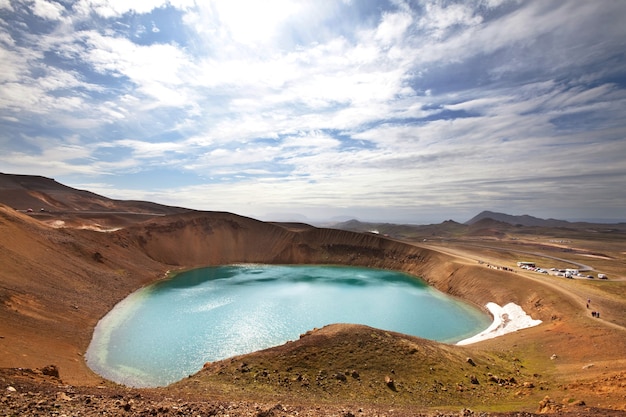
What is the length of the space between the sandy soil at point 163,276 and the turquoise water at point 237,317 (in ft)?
8.65

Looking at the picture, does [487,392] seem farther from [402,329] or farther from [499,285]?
[499,285]

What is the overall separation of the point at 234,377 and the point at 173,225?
70179 mm

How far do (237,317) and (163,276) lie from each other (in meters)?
31.1

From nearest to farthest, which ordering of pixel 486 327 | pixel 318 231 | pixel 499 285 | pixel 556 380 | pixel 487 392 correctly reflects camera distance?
1. pixel 487 392
2. pixel 556 380
3. pixel 486 327
4. pixel 499 285
5. pixel 318 231

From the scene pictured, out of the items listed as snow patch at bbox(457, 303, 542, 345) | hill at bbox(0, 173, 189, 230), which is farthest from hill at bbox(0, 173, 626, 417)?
hill at bbox(0, 173, 189, 230)

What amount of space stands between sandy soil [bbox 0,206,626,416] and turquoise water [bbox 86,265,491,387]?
264 cm

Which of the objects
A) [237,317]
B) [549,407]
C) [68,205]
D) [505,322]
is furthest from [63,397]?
[68,205]

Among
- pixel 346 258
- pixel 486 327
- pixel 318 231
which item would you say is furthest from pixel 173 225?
pixel 486 327

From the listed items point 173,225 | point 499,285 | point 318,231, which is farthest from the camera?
point 318,231

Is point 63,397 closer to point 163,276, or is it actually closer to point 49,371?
point 49,371

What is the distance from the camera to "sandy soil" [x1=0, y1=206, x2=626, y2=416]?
41.8ft

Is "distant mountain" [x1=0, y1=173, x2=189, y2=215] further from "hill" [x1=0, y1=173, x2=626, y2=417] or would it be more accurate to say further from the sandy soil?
"hill" [x1=0, y1=173, x2=626, y2=417]

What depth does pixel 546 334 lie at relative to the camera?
30.8 m

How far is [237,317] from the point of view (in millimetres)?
37031
